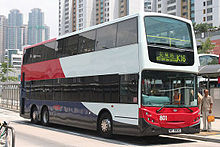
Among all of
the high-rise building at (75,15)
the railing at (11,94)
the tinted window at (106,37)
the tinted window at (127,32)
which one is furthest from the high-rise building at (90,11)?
the tinted window at (127,32)

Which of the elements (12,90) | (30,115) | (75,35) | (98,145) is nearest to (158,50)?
(98,145)

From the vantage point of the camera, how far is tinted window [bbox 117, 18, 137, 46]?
11836 millimetres

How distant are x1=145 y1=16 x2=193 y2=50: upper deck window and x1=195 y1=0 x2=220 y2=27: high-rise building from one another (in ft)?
260

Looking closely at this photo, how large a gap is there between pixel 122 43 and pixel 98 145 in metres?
3.71

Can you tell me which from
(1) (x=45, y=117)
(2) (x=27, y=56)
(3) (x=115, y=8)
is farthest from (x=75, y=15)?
(1) (x=45, y=117)

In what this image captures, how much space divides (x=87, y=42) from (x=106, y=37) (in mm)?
1448

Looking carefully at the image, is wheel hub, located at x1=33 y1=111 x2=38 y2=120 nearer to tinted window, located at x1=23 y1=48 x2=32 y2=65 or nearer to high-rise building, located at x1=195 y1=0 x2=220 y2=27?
tinted window, located at x1=23 y1=48 x2=32 y2=65

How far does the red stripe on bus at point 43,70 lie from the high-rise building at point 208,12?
75486 millimetres

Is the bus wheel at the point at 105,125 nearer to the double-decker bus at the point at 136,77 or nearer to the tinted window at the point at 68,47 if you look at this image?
the double-decker bus at the point at 136,77

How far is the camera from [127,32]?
12203 millimetres

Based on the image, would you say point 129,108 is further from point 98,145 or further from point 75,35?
point 75,35

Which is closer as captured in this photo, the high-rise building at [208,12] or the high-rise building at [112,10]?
the high-rise building at [208,12]

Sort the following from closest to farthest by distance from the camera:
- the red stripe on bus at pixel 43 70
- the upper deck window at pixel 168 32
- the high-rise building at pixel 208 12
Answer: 1. the upper deck window at pixel 168 32
2. the red stripe on bus at pixel 43 70
3. the high-rise building at pixel 208 12

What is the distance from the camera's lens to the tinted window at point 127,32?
38.8ft
